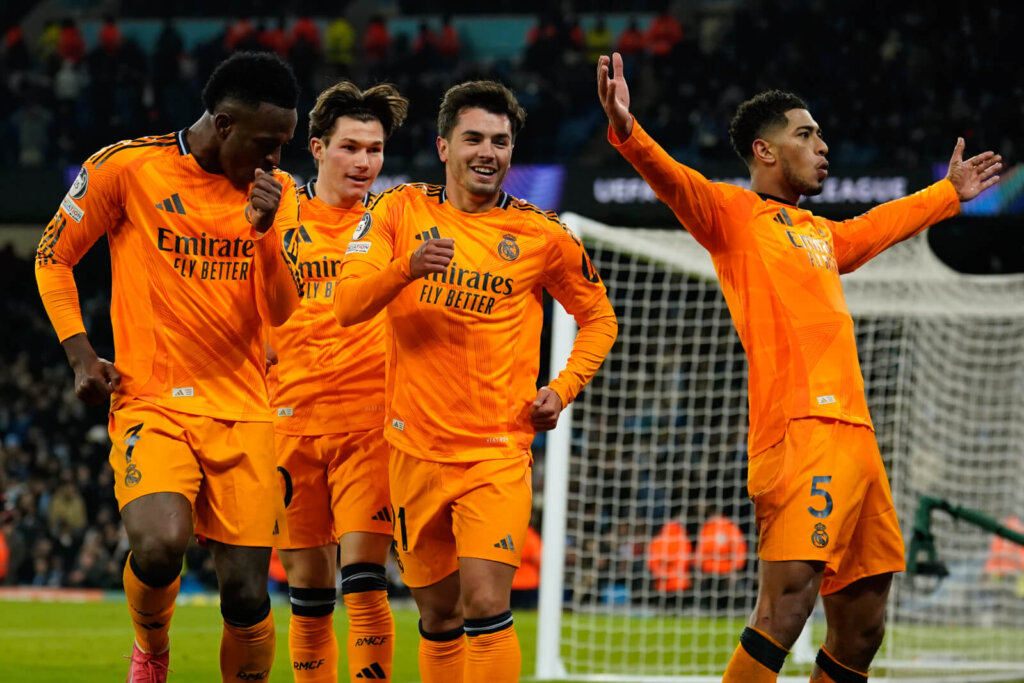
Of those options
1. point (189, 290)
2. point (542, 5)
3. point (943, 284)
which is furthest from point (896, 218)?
point (542, 5)

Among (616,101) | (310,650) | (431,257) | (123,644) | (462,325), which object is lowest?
(123,644)

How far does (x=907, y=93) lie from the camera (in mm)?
18438

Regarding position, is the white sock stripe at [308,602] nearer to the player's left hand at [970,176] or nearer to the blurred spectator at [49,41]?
the player's left hand at [970,176]

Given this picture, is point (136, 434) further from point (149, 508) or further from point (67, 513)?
point (67, 513)

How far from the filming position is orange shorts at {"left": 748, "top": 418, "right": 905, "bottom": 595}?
4.98 m

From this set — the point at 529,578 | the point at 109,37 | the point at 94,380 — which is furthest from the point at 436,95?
the point at 94,380

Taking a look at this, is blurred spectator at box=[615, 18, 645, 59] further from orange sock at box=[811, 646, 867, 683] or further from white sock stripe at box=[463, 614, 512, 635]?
white sock stripe at box=[463, 614, 512, 635]

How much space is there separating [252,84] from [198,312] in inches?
35.0

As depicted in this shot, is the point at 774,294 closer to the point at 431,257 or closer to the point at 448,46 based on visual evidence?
the point at 431,257

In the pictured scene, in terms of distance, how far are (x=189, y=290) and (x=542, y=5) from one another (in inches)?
748

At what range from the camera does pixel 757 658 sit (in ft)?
16.3

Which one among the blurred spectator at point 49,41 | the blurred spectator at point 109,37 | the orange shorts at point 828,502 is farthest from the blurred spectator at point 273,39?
the orange shorts at point 828,502

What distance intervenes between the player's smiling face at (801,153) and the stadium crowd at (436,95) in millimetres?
10242

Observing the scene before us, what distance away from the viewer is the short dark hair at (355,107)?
20.3 ft
